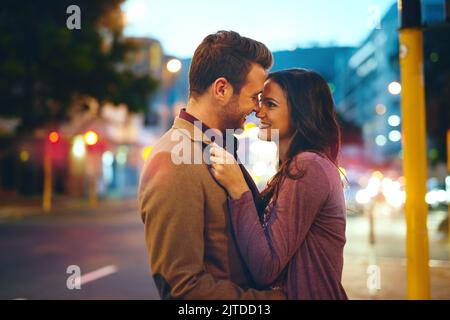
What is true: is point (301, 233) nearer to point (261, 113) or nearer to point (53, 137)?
point (261, 113)

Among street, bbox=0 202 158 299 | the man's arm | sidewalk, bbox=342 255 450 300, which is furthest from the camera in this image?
street, bbox=0 202 158 299

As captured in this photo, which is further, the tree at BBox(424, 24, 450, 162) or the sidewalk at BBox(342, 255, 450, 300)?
the tree at BBox(424, 24, 450, 162)

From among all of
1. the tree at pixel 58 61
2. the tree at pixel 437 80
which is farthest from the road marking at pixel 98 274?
the tree at pixel 58 61

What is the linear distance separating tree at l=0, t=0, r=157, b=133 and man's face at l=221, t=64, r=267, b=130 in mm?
21410

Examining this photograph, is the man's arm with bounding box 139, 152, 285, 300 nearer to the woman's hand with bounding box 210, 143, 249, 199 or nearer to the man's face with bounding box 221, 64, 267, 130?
the woman's hand with bounding box 210, 143, 249, 199

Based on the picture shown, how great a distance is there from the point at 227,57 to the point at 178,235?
73 cm

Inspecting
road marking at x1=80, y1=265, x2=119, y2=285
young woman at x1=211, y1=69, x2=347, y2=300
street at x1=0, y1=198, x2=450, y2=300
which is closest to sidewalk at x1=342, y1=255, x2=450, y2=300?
street at x1=0, y1=198, x2=450, y2=300

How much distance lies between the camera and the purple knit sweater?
215 cm

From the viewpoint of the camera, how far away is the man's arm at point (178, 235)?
204 cm

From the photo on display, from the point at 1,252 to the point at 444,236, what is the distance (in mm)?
11300

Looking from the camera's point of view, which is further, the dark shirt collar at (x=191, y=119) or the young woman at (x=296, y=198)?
the dark shirt collar at (x=191, y=119)

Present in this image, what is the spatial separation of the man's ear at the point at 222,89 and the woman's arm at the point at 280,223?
0.41 metres

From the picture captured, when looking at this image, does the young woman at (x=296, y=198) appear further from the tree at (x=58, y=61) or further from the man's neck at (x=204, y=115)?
the tree at (x=58, y=61)

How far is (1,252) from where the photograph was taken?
12.8m
